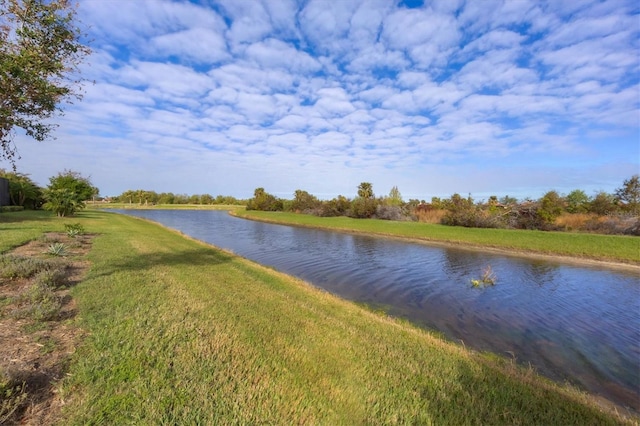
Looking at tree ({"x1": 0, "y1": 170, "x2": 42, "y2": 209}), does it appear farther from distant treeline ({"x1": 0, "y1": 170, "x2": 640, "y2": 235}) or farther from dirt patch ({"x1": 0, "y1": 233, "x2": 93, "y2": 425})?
dirt patch ({"x1": 0, "y1": 233, "x2": 93, "y2": 425})

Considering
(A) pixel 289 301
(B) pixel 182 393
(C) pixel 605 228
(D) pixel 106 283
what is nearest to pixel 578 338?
(A) pixel 289 301

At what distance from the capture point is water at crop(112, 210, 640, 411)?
593 centimetres

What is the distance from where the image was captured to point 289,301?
22.2ft

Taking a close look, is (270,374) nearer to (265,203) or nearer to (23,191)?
(23,191)

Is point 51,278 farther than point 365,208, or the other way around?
point 365,208

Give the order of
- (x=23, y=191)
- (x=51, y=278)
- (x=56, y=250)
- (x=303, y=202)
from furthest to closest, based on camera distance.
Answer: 1. (x=303, y=202)
2. (x=23, y=191)
3. (x=56, y=250)
4. (x=51, y=278)

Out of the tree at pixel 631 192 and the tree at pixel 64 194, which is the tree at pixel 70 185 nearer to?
the tree at pixel 64 194

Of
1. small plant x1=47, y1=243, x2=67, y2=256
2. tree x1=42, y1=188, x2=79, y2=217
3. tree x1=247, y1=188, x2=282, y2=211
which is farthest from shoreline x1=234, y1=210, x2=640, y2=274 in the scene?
tree x1=247, y1=188, x2=282, y2=211

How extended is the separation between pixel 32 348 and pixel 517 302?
12.4m

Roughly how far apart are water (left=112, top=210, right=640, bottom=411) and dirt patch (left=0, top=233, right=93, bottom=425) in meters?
7.61

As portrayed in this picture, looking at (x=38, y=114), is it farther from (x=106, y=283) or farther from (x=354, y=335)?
(x=354, y=335)

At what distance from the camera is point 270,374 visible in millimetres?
3447

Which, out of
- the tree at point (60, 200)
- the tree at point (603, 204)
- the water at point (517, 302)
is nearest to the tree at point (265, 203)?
the tree at point (60, 200)

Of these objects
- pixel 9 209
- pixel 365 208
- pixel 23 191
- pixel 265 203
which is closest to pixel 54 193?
pixel 9 209
